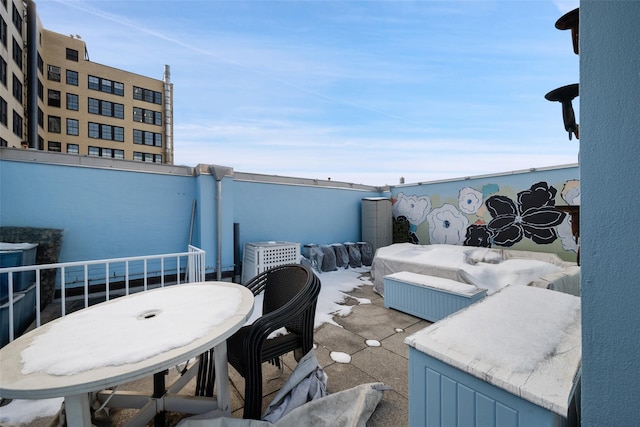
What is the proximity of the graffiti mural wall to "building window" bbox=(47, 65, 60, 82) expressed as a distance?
22949 mm

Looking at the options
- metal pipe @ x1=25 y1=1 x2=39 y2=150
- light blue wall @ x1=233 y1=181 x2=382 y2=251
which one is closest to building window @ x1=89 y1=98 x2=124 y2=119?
metal pipe @ x1=25 y1=1 x2=39 y2=150

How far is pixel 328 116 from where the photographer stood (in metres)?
5.68

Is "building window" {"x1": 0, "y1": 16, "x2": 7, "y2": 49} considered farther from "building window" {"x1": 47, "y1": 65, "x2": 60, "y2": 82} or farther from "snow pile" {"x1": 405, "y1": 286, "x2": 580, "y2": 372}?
"snow pile" {"x1": 405, "y1": 286, "x2": 580, "y2": 372}

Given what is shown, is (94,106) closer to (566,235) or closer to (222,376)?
(222,376)

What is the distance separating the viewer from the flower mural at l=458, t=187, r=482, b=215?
5.63 meters

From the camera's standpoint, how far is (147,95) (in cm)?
1994

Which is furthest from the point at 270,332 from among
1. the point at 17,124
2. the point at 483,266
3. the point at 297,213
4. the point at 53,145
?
the point at 53,145

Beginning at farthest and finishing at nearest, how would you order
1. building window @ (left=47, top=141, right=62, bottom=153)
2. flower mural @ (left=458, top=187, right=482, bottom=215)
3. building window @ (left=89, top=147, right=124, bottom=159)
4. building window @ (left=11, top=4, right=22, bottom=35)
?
building window @ (left=89, top=147, right=124, bottom=159)
building window @ (left=47, top=141, right=62, bottom=153)
building window @ (left=11, top=4, right=22, bottom=35)
flower mural @ (left=458, top=187, right=482, bottom=215)

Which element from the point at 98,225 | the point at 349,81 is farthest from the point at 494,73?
the point at 98,225

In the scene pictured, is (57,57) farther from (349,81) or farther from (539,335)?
(539,335)

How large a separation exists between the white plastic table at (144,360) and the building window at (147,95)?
24.1 m

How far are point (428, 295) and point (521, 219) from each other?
3316 mm

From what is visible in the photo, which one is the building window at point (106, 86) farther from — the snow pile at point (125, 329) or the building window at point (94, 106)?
the snow pile at point (125, 329)

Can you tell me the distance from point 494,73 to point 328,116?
3.33 m
